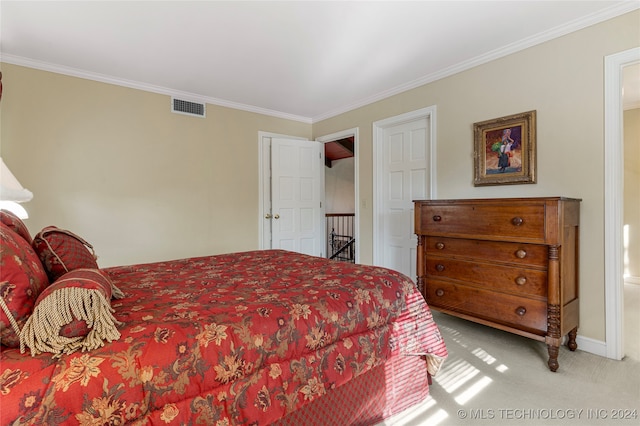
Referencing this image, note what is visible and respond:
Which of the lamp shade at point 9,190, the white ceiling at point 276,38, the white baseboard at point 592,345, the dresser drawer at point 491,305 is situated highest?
the white ceiling at point 276,38

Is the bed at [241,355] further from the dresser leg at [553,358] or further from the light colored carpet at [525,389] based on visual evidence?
the dresser leg at [553,358]

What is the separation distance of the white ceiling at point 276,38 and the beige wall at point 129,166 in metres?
0.25

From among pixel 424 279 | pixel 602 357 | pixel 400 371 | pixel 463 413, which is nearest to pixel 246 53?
pixel 424 279

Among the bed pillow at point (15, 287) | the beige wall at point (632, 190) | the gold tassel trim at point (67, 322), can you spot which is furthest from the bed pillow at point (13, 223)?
the beige wall at point (632, 190)

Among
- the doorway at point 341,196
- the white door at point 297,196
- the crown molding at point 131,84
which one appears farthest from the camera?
the doorway at point 341,196

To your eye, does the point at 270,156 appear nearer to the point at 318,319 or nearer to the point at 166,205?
the point at 166,205

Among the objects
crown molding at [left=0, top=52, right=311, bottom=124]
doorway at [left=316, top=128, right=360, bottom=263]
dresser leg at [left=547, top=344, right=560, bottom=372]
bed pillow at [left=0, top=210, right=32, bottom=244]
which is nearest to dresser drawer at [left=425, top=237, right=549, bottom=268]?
dresser leg at [left=547, top=344, right=560, bottom=372]

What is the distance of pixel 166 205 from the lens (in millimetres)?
3730

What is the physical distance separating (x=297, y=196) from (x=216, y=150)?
4.30ft

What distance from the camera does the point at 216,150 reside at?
4.10 metres

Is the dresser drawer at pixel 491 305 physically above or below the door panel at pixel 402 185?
below

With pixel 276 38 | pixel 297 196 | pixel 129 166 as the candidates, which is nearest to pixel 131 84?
pixel 129 166

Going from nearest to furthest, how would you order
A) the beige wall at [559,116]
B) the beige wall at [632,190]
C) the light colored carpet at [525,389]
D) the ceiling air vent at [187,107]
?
the light colored carpet at [525,389] < the beige wall at [559,116] < the ceiling air vent at [187,107] < the beige wall at [632,190]

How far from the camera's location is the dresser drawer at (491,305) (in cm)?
221
